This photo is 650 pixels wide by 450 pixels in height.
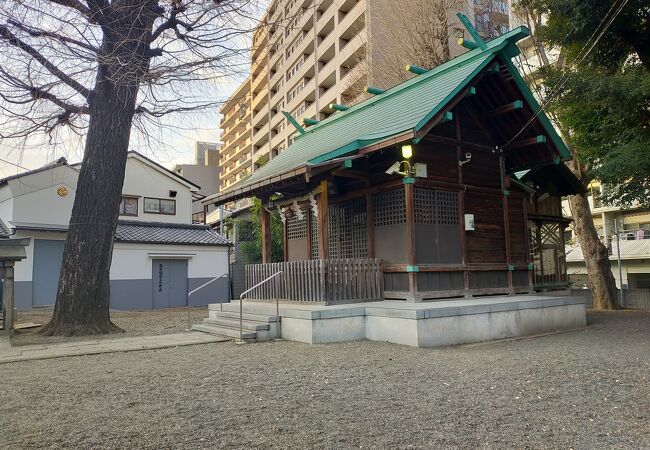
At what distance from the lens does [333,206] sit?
38.5ft

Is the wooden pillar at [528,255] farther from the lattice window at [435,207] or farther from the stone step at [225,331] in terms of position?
the stone step at [225,331]

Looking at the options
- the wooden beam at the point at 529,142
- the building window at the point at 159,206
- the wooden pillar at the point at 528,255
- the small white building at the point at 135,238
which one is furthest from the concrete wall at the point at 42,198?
the wooden pillar at the point at 528,255

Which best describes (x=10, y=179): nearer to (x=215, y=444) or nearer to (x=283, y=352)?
(x=283, y=352)

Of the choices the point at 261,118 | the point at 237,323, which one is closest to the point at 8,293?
the point at 237,323

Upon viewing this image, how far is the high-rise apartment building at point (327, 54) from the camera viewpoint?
1902 centimetres

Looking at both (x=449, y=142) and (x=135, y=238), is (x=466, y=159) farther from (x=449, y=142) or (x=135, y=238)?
(x=135, y=238)

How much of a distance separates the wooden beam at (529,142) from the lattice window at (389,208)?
337 centimetres

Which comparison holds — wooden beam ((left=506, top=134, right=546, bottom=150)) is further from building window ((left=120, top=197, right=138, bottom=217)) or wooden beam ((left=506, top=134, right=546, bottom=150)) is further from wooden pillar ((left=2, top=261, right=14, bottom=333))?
building window ((left=120, top=197, right=138, bottom=217))

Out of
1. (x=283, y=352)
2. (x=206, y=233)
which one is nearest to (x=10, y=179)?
(x=206, y=233)

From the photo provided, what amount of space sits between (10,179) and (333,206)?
15.2m

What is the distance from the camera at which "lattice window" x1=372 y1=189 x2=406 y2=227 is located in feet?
32.4

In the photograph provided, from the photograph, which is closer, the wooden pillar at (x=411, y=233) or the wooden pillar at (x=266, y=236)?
the wooden pillar at (x=411, y=233)

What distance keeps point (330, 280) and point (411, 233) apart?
1.81m

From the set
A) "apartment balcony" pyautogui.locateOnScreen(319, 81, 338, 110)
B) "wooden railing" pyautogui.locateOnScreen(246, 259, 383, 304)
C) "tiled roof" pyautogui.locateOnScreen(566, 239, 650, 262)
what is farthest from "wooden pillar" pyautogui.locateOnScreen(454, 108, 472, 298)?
"apartment balcony" pyautogui.locateOnScreen(319, 81, 338, 110)
